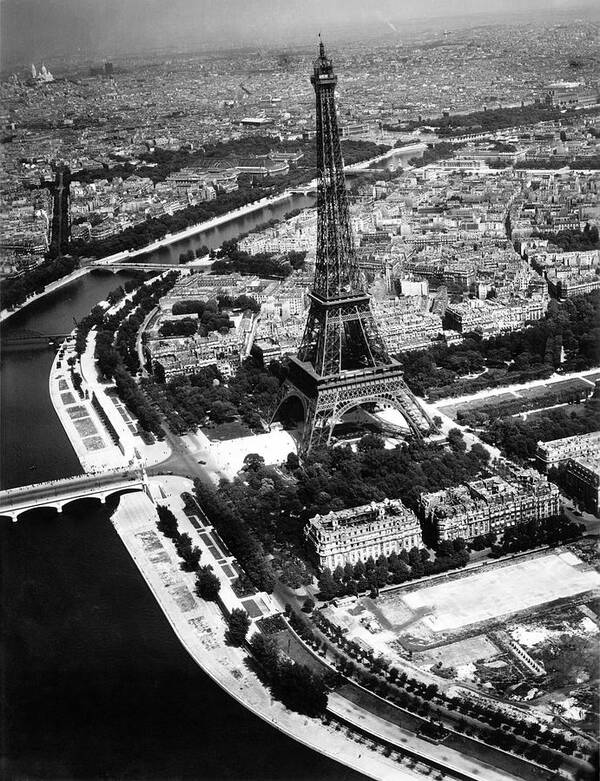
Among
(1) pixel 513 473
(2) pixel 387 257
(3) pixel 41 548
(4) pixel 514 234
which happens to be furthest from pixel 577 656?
(4) pixel 514 234

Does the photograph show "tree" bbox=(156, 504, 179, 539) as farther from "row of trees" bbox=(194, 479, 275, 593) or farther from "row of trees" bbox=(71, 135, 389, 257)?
"row of trees" bbox=(71, 135, 389, 257)

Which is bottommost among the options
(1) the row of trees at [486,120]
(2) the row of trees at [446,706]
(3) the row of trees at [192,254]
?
(2) the row of trees at [446,706]

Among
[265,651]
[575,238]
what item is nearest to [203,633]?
[265,651]

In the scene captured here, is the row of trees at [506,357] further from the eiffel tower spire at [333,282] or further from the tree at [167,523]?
the tree at [167,523]

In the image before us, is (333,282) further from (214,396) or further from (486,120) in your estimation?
(486,120)

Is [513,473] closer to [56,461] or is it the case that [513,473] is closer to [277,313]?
[56,461]

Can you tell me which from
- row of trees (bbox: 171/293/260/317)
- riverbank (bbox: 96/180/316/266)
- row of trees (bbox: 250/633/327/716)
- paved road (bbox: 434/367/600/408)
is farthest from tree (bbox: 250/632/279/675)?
riverbank (bbox: 96/180/316/266)

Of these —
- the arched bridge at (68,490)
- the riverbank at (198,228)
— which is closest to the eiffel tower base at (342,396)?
the arched bridge at (68,490)
